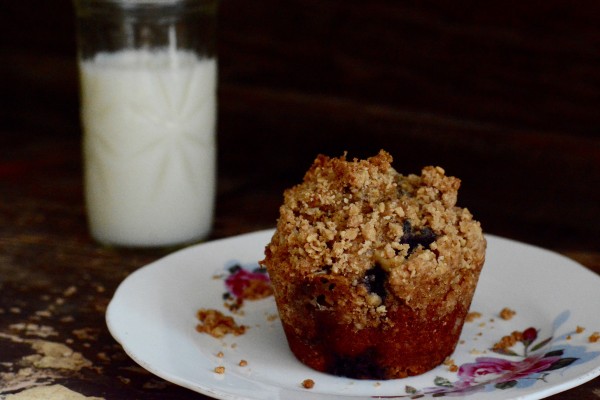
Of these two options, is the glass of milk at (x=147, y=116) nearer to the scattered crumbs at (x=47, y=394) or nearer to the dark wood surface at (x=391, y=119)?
the dark wood surface at (x=391, y=119)

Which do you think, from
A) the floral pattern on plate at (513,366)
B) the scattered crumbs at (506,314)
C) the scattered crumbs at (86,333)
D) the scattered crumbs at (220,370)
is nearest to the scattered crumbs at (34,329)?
the scattered crumbs at (86,333)

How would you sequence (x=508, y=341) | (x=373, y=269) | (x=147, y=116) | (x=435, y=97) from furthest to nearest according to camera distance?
1. (x=435, y=97)
2. (x=147, y=116)
3. (x=508, y=341)
4. (x=373, y=269)

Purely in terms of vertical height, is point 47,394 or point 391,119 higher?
point 391,119

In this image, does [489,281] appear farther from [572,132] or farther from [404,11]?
[404,11]

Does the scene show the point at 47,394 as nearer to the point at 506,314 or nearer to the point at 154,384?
the point at 154,384

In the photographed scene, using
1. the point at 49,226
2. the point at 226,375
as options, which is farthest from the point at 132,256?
the point at 226,375

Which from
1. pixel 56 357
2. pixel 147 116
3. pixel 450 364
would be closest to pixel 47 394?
pixel 56 357

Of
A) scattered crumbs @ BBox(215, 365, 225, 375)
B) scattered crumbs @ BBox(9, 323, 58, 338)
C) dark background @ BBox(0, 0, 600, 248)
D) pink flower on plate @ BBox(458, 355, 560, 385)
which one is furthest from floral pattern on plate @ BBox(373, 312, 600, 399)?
dark background @ BBox(0, 0, 600, 248)
